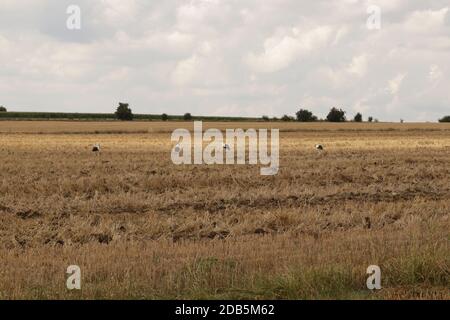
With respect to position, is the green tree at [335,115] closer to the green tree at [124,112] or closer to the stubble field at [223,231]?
the green tree at [124,112]

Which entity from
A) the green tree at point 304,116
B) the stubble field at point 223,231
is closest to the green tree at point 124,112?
the green tree at point 304,116

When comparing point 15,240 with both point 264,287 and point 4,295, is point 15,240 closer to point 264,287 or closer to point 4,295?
point 4,295

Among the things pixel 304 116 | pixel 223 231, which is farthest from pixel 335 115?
pixel 223 231

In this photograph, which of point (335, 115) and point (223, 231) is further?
point (335, 115)

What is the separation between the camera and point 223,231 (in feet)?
40.5

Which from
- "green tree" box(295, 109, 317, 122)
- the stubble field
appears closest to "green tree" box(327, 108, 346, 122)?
"green tree" box(295, 109, 317, 122)

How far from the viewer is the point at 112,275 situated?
844 cm

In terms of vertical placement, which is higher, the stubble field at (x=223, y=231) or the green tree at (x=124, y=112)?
the green tree at (x=124, y=112)

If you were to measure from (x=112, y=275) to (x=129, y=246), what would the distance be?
229 cm

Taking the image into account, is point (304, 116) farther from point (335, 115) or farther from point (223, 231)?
point (223, 231)

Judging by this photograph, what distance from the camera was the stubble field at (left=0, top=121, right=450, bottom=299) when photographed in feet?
25.3

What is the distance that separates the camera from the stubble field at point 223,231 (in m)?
7.70

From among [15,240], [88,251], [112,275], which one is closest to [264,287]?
[112,275]
